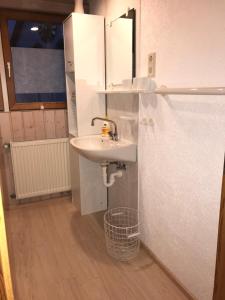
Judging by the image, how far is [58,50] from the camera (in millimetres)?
2818

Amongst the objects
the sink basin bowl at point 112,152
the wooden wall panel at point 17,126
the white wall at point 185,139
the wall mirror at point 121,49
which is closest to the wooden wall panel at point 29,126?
the wooden wall panel at point 17,126

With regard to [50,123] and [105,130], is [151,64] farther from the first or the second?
[50,123]

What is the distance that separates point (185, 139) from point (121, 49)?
3.53 ft

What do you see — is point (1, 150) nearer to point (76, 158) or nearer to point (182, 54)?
point (76, 158)

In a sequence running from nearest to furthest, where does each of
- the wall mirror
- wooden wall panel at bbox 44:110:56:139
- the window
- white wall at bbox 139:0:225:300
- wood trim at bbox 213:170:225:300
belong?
wood trim at bbox 213:170:225:300 → white wall at bbox 139:0:225:300 → the wall mirror → the window → wooden wall panel at bbox 44:110:56:139

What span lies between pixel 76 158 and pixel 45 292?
1.28 m

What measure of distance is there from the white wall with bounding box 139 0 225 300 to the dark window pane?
1343mm

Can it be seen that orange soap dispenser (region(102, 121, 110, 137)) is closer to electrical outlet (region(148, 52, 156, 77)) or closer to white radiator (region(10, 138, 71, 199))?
white radiator (region(10, 138, 71, 199))

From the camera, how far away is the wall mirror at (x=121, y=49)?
76.8 inches

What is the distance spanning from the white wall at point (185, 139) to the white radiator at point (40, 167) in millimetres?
1255

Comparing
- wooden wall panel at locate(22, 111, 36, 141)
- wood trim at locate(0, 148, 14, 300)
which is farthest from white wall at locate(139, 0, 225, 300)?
wooden wall panel at locate(22, 111, 36, 141)

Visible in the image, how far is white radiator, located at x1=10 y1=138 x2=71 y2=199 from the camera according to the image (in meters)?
2.73

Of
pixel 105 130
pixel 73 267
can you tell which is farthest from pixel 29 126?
pixel 73 267

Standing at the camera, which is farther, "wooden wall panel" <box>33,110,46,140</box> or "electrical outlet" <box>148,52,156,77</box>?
"wooden wall panel" <box>33,110,46,140</box>
